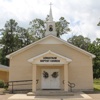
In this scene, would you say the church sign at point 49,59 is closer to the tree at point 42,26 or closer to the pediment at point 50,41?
the pediment at point 50,41

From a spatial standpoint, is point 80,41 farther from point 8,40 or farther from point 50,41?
point 50,41

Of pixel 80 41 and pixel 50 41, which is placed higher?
pixel 80 41

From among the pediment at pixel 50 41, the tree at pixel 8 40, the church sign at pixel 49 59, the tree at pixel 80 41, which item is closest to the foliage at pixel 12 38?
the tree at pixel 8 40

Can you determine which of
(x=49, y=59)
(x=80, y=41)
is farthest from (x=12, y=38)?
(x=49, y=59)

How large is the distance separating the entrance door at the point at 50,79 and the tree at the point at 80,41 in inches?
1771

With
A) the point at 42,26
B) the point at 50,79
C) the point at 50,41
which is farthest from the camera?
the point at 42,26

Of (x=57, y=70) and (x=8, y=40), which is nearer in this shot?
(x=57, y=70)

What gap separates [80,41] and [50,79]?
47.4 meters

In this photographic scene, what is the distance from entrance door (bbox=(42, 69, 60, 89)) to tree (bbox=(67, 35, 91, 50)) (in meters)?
45.0

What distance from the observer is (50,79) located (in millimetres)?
26688

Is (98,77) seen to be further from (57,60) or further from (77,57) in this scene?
(57,60)

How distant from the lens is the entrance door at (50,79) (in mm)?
26430

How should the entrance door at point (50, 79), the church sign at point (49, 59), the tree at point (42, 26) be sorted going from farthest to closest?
the tree at point (42, 26), the entrance door at point (50, 79), the church sign at point (49, 59)


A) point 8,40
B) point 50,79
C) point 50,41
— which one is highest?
point 8,40
